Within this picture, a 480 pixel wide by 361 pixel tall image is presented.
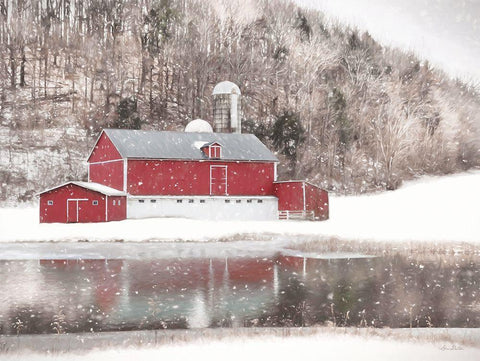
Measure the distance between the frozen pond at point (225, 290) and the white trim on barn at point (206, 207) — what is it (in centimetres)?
743

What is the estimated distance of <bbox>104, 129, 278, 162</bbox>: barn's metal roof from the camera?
22.9 m

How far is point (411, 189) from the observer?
1980 cm

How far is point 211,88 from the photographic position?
111ft

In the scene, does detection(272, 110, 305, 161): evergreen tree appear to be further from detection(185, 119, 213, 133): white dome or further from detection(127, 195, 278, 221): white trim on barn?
detection(127, 195, 278, 221): white trim on barn

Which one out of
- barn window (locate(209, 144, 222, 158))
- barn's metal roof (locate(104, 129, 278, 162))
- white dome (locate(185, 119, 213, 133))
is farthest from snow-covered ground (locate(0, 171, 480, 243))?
white dome (locate(185, 119, 213, 133))

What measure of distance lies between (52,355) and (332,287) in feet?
17.1

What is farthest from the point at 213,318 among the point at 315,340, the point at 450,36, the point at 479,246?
the point at 479,246

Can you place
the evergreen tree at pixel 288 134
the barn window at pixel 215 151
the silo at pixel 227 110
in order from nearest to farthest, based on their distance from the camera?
the barn window at pixel 215 151
the silo at pixel 227 110
the evergreen tree at pixel 288 134

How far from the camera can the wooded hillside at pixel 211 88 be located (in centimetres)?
1888
